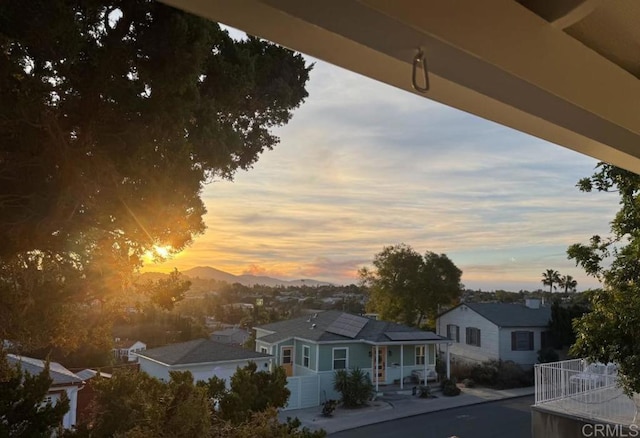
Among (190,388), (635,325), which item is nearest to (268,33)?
(190,388)

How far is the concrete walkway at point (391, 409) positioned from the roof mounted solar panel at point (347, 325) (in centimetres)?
241

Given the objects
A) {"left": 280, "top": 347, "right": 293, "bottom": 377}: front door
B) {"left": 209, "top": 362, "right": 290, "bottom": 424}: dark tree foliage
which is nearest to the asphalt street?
{"left": 280, "top": 347, "right": 293, "bottom": 377}: front door

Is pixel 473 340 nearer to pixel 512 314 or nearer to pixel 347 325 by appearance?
pixel 512 314

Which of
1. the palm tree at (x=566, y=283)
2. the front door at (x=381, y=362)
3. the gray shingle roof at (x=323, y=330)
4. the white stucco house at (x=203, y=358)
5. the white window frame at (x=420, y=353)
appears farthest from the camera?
the palm tree at (x=566, y=283)

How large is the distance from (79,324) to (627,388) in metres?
5.94

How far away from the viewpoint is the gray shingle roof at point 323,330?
1515cm

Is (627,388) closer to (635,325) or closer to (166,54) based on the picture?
(635,325)

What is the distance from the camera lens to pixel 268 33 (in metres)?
0.77

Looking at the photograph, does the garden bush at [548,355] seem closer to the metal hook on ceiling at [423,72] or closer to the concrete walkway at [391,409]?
the concrete walkway at [391,409]

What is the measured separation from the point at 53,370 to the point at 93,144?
3085mm

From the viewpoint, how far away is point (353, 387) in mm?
12984

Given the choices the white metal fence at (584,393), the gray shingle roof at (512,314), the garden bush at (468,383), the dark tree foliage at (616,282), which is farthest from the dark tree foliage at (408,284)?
the dark tree foliage at (616,282)

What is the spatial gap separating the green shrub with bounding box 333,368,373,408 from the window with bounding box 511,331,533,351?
7369 millimetres

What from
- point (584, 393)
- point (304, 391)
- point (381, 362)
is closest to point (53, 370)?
point (584, 393)
